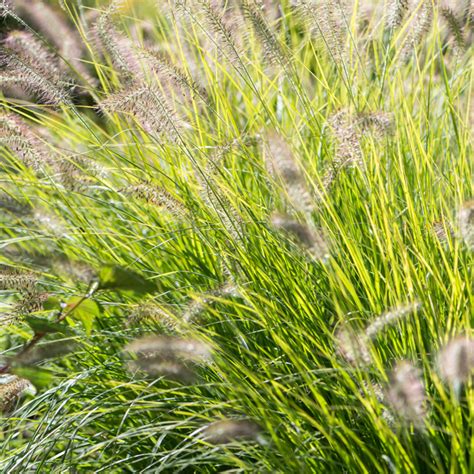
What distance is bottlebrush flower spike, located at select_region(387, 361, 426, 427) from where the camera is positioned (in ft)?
4.52

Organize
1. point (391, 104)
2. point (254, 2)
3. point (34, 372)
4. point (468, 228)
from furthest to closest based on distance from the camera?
point (391, 104) → point (254, 2) → point (468, 228) → point (34, 372)

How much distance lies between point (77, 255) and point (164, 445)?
2.33 feet

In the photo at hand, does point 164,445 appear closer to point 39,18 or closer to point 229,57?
point 229,57

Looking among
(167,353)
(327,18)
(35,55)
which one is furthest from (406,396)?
(35,55)

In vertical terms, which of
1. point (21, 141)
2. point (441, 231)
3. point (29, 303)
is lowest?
point (441, 231)

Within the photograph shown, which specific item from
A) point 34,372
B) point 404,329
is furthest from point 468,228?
point 34,372

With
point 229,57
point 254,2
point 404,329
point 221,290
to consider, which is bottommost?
point 404,329

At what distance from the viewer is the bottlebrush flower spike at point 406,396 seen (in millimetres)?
1377

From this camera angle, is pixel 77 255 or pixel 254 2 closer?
pixel 254 2

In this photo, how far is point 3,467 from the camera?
1.84 metres

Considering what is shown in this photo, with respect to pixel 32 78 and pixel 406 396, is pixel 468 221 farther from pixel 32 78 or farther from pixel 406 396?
pixel 32 78

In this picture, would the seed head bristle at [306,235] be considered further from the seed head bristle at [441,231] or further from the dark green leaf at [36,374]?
the dark green leaf at [36,374]

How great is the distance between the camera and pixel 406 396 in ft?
4.59

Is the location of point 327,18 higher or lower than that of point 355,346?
higher
